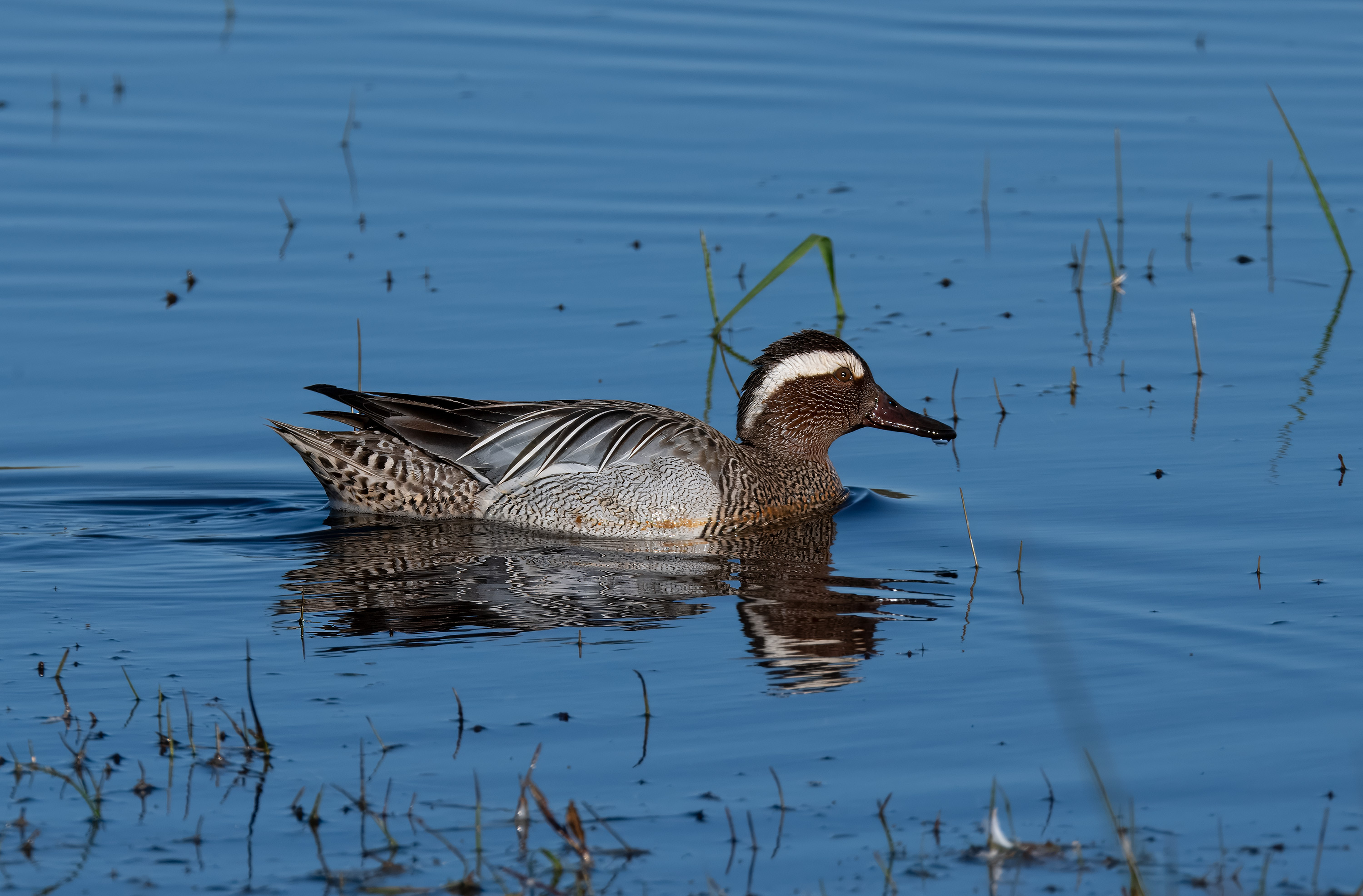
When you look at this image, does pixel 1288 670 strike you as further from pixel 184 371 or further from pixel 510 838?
pixel 184 371

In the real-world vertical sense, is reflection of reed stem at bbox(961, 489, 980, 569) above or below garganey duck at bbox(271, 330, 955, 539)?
below

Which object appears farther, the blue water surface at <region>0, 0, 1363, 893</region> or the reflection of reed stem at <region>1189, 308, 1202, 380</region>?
the reflection of reed stem at <region>1189, 308, 1202, 380</region>

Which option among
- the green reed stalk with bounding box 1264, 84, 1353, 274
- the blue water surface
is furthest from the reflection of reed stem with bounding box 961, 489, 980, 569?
the green reed stalk with bounding box 1264, 84, 1353, 274

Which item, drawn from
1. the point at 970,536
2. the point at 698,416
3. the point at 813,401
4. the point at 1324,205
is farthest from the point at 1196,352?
the point at 970,536

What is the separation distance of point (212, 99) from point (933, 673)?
965 centimetres

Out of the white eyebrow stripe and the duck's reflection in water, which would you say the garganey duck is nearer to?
the duck's reflection in water

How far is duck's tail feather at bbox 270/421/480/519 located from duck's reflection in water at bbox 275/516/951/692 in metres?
0.09

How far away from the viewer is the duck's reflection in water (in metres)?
6.39

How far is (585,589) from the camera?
23.4 ft

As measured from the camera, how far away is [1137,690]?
18.9ft

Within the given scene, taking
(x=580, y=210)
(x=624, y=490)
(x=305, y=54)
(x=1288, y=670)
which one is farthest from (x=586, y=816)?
(x=305, y=54)

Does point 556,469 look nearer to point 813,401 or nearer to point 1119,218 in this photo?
point 813,401

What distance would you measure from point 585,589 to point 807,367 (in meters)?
2.05

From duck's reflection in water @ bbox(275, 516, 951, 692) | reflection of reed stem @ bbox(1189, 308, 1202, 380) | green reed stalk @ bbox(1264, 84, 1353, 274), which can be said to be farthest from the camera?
green reed stalk @ bbox(1264, 84, 1353, 274)
